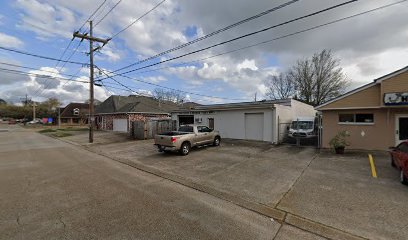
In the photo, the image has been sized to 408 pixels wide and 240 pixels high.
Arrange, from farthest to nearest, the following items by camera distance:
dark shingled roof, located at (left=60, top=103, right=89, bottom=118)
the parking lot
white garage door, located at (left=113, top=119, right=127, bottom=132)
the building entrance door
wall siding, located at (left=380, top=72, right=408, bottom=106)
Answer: dark shingled roof, located at (left=60, top=103, right=89, bottom=118) → white garage door, located at (left=113, top=119, right=127, bottom=132) → the building entrance door → wall siding, located at (left=380, top=72, right=408, bottom=106) → the parking lot

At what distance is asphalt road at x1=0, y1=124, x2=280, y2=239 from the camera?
12.6 ft

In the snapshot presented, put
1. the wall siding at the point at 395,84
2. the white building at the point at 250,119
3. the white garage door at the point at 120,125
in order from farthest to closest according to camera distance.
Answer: the white garage door at the point at 120,125 → the white building at the point at 250,119 → the wall siding at the point at 395,84

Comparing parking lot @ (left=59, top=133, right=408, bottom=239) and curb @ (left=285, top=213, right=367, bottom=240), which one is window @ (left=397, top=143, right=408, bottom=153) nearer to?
parking lot @ (left=59, top=133, right=408, bottom=239)

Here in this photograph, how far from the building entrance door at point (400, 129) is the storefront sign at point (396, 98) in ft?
3.79

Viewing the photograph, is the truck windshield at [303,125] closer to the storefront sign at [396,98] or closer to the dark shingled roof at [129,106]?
the storefront sign at [396,98]

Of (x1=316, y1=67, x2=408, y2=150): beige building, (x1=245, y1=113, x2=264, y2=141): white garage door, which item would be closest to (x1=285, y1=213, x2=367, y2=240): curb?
(x1=316, y1=67, x2=408, y2=150): beige building

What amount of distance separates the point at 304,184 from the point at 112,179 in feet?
21.3

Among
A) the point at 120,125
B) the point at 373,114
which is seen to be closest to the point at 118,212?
the point at 373,114

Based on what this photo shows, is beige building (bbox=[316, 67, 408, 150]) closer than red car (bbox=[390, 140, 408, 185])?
No

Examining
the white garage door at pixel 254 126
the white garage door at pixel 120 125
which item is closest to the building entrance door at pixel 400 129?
the white garage door at pixel 254 126

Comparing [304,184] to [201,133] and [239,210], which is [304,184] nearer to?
[239,210]

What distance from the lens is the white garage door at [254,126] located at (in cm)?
1669

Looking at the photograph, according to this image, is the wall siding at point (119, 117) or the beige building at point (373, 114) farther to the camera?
the wall siding at point (119, 117)

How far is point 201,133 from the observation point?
13.5 meters
